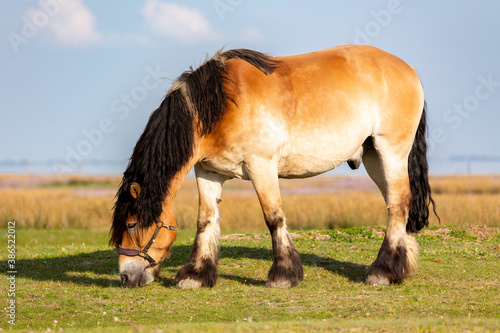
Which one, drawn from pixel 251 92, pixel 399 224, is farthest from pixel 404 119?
pixel 251 92

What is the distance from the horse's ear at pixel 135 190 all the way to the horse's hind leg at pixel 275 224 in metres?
1.37

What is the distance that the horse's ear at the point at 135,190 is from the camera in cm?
A: 674

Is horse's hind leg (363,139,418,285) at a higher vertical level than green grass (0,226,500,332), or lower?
higher

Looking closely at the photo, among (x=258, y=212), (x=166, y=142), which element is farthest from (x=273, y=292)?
(x=258, y=212)

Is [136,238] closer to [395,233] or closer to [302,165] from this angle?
[302,165]

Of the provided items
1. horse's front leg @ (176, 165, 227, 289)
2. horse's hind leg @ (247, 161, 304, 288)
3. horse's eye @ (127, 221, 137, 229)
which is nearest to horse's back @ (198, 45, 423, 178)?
horse's hind leg @ (247, 161, 304, 288)

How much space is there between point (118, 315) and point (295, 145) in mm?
2978

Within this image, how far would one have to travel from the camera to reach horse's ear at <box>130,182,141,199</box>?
674cm

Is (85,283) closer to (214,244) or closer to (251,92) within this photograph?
(214,244)

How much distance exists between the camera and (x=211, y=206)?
295 inches

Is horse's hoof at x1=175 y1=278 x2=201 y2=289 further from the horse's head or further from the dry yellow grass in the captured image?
the dry yellow grass

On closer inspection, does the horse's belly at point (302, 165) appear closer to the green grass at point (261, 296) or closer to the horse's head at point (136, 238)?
the green grass at point (261, 296)

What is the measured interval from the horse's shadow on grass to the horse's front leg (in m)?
0.36

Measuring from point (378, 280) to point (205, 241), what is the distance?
7.87ft
